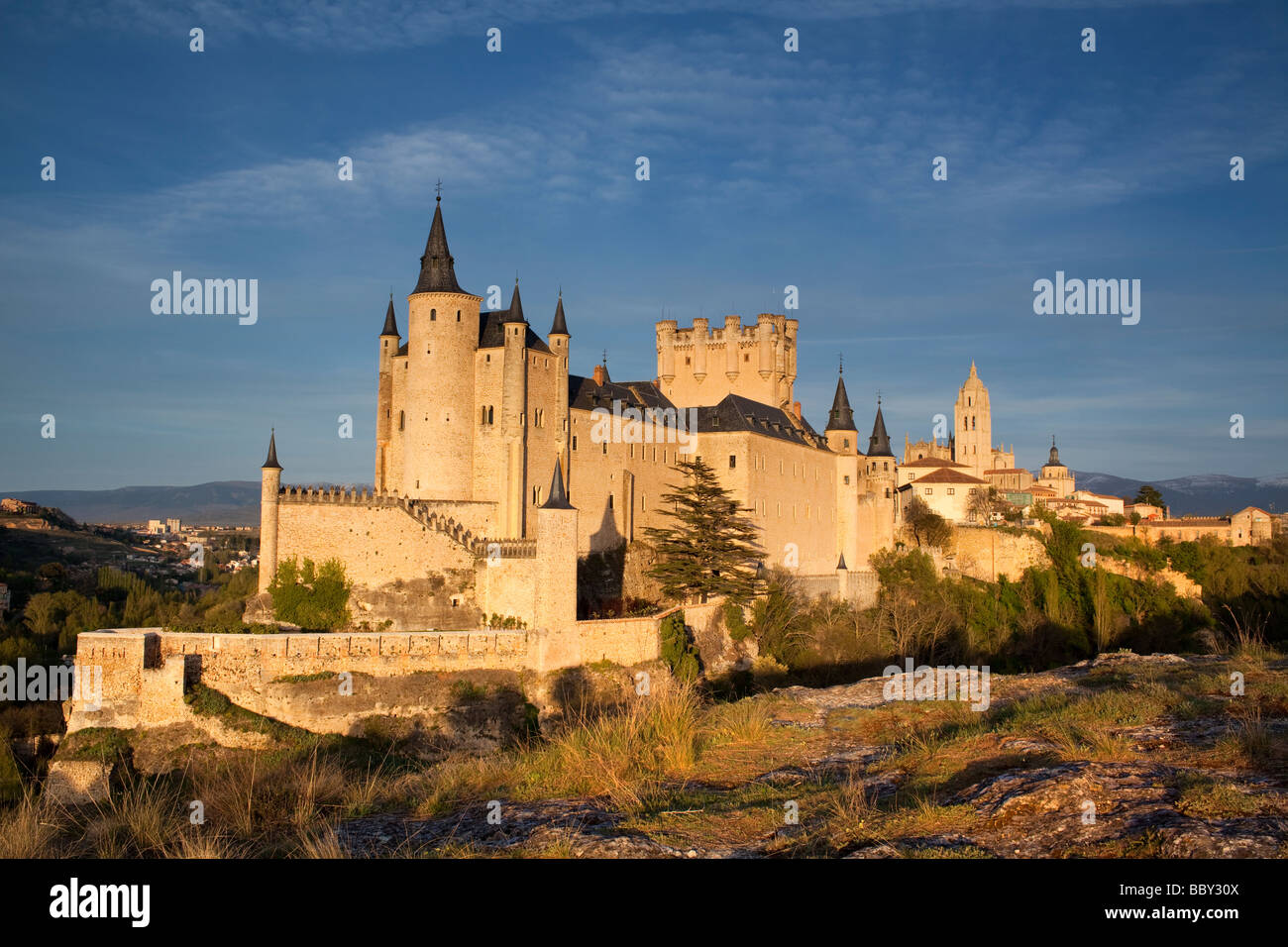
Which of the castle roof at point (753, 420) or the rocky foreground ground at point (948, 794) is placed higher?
the castle roof at point (753, 420)

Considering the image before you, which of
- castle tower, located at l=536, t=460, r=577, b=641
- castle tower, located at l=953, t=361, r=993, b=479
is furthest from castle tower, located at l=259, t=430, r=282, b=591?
castle tower, located at l=953, t=361, r=993, b=479

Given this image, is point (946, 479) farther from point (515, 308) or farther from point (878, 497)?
point (515, 308)

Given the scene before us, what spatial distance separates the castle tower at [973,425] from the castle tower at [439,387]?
103792mm

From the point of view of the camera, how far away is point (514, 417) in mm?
36625

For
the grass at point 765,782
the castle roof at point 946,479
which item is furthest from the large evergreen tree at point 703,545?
the grass at point 765,782

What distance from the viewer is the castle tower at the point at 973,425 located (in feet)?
425

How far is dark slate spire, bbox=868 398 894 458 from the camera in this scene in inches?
2430

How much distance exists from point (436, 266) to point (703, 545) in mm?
15489

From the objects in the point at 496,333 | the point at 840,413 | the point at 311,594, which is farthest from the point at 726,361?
the point at 311,594

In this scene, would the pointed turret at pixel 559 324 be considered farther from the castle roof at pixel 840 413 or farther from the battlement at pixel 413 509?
the castle roof at pixel 840 413

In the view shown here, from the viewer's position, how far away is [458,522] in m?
35.4
